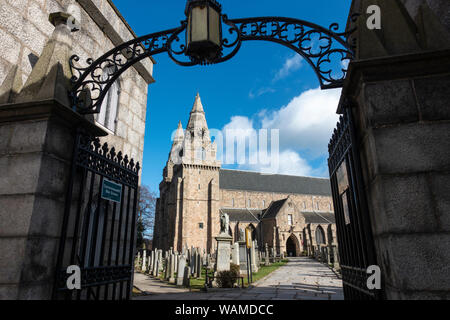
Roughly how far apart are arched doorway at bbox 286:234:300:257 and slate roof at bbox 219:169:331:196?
12355 millimetres

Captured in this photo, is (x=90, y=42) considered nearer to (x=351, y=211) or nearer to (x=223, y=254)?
(x=351, y=211)

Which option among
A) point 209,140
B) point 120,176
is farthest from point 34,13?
point 209,140

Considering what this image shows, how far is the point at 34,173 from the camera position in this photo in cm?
296

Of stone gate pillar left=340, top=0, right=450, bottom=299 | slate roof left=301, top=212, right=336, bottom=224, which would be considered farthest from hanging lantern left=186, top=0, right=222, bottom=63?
slate roof left=301, top=212, right=336, bottom=224

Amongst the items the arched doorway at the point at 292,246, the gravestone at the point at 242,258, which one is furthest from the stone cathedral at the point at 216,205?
the gravestone at the point at 242,258

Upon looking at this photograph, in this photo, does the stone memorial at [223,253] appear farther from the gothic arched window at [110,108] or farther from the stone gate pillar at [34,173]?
the stone gate pillar at [34,173]

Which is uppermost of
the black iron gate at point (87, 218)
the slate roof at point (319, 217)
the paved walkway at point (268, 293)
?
the slate roof at point (319, 217)

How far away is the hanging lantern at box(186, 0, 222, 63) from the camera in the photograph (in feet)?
11.0

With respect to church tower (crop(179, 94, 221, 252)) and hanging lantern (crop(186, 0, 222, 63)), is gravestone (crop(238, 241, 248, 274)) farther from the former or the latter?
church tower (crop(179, 94, 221, 252))

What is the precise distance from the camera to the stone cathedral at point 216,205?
41.7m

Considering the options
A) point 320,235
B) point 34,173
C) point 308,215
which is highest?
point 308,215

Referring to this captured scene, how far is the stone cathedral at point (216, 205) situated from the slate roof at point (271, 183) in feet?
0.68

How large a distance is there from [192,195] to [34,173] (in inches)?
1577

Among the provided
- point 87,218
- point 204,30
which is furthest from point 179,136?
point 204,30
